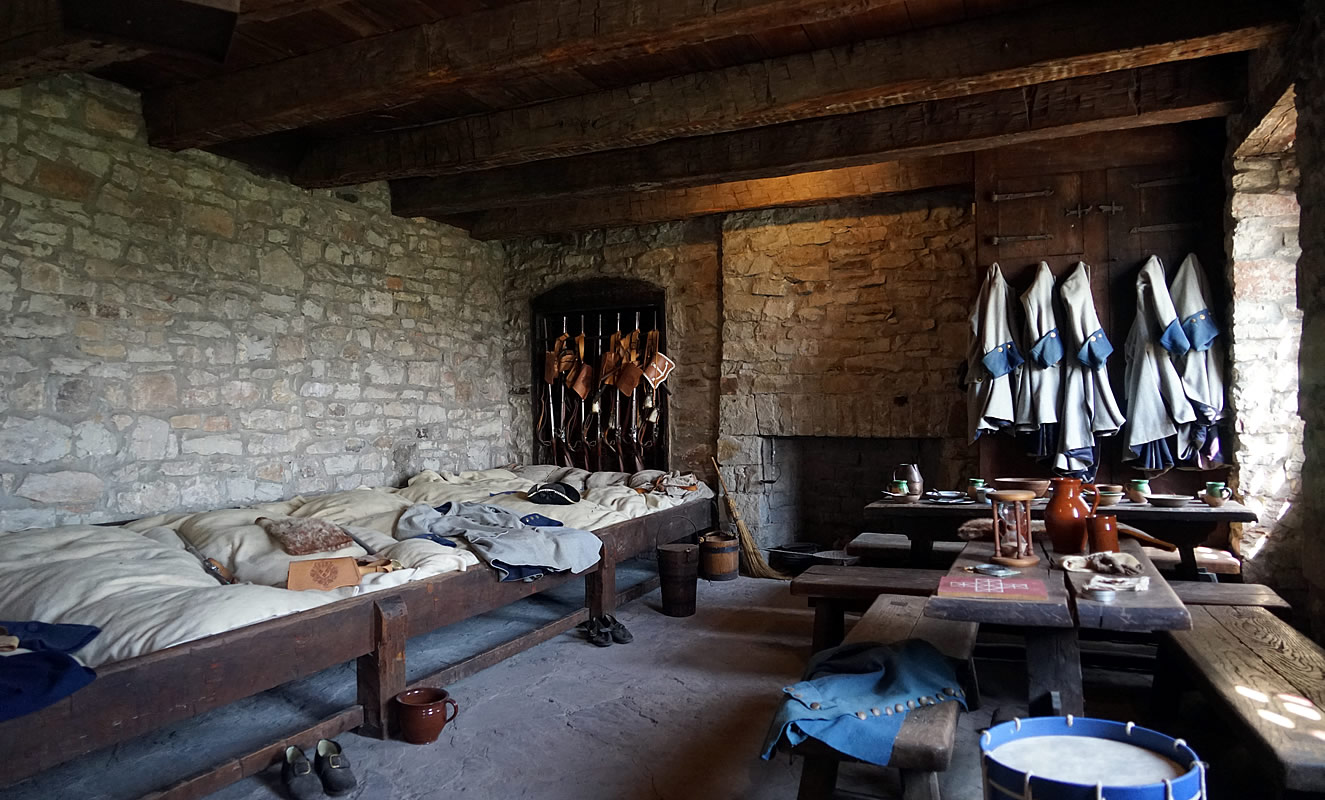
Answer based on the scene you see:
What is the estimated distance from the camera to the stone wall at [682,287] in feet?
18.9

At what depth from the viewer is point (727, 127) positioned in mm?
3516

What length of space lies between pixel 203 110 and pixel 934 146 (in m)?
3.47

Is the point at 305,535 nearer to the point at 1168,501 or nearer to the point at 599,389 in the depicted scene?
the point at 599,389

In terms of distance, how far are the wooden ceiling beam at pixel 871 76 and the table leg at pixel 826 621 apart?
213 cm

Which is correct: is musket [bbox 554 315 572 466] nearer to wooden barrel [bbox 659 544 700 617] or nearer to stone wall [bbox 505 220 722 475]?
stone wall [bbox 505 220 722 475]

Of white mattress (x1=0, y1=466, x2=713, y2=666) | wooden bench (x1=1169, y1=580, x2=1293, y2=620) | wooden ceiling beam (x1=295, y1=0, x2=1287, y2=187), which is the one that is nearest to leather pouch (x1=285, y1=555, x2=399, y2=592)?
white mattress (x1=0, y1=466, x2=713, y2=666)

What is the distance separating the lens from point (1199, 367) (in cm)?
389

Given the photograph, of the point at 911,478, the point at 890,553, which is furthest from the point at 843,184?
the point at 890,553

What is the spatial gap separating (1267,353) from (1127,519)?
1.17 meters

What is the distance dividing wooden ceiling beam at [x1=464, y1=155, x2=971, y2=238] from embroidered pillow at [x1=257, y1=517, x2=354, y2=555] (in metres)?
3.06

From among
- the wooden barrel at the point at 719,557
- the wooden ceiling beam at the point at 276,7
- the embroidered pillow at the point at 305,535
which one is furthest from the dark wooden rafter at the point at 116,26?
the wooden barrel at the point at 719,557

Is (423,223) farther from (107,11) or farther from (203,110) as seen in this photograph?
(107,11)

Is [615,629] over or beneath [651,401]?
beneath

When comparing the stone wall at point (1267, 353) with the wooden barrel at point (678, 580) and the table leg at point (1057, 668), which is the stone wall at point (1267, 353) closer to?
the table leg at point (1057, 668)
